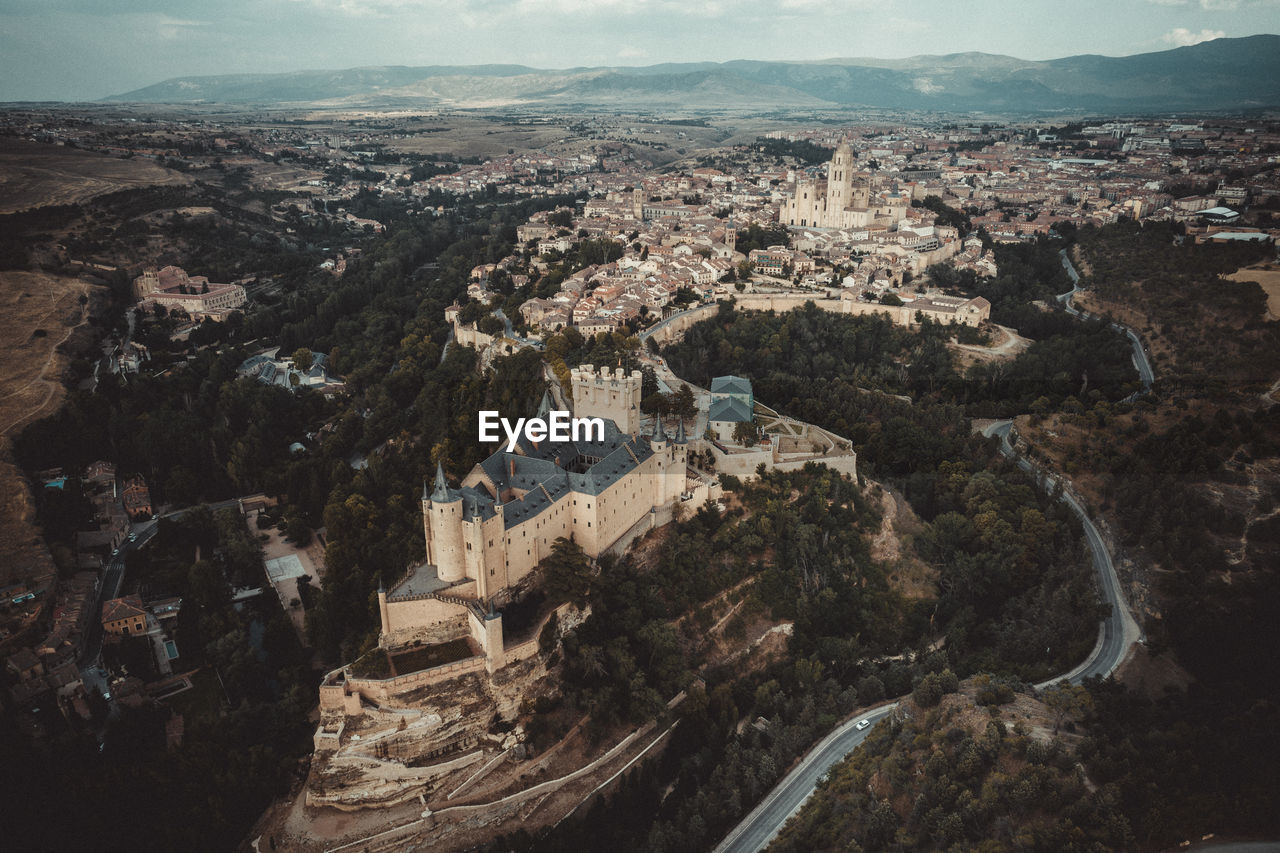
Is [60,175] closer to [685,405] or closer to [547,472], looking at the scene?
[685,405]

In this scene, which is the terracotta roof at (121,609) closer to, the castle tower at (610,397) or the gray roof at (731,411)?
the castle tower at (610,397)

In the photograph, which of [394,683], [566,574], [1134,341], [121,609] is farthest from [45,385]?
[1134,341]

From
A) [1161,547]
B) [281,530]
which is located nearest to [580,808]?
[281,530]

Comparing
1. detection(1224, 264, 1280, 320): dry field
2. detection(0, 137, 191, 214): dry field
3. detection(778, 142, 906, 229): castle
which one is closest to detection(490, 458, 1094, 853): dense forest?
detection(1224, 264, 1280, 320): dry field

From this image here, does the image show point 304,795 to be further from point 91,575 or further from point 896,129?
point 896,129

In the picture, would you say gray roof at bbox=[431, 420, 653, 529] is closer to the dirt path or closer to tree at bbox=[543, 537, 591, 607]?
tree at bbox=[543, 537, 591, 607]

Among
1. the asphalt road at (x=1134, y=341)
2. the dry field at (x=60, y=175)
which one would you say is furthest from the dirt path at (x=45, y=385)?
the asphalt road at (x=1134, y=341)
